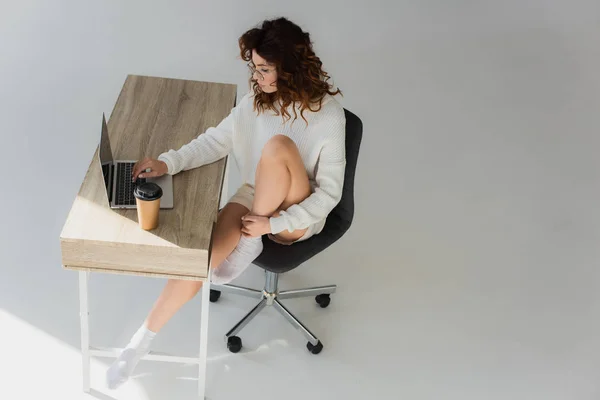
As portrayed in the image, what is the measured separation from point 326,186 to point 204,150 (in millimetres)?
454

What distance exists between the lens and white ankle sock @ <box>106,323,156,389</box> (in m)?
2.83

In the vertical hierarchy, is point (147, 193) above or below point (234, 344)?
above

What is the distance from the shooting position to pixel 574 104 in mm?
4926

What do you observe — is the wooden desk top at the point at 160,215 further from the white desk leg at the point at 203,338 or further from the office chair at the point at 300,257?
the office chair at the point at 300,257

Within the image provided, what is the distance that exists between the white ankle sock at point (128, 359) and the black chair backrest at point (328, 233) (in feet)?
1.52

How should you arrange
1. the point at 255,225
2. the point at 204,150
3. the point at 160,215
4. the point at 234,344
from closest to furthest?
the point at 160,215 < the point at 255,225 < the point at 204,150 < the point at 234,344

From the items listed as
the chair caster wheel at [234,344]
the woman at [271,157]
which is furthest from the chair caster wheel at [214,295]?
the woman at [271,157]

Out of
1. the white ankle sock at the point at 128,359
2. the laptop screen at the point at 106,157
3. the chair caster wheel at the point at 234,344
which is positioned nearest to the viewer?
the laptop screen at the point at 106,157

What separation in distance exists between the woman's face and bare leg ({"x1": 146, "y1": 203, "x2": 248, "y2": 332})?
472mm

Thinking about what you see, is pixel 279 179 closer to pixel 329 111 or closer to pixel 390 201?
pixel 329 111

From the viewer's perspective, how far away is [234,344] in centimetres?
317

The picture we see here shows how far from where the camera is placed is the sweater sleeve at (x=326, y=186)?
289 centimetres

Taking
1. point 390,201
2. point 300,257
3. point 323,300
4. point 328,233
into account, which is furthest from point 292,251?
point 390,201

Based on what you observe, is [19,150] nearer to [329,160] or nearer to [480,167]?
[329,160]
